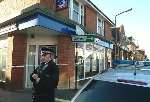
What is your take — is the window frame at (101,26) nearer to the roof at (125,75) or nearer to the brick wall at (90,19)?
the brick wall at (90,19)

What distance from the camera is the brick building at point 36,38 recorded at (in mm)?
16578

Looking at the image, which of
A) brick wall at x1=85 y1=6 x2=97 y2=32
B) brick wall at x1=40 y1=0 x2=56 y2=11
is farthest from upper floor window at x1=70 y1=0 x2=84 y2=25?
brick wall at x1=40 y1=0 x2=56 y2=11

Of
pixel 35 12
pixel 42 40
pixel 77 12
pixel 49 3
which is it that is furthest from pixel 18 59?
pixel 77 12

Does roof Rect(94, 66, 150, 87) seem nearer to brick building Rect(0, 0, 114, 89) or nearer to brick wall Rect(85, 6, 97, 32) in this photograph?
brick building Rect(0, 0, 114, 89)

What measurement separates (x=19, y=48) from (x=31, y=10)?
9.78 feet

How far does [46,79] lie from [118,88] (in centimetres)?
291

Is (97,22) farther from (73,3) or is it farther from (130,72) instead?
(130,72)

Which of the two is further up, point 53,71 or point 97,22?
point 97,22

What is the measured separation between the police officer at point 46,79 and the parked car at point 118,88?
239 centimetres

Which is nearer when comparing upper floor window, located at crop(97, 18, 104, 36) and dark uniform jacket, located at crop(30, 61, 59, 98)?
dark uniform jacket, located at crop(30, 61, 59, 98)

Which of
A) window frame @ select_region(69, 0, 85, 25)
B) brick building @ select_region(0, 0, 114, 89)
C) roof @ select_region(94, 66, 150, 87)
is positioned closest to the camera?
roof @ select_region(94, 66, 150, 87)

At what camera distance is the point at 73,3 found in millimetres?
20844

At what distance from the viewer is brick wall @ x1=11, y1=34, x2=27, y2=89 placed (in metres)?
18.1

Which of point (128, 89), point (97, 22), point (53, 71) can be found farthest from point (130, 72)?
point (97, 22)
